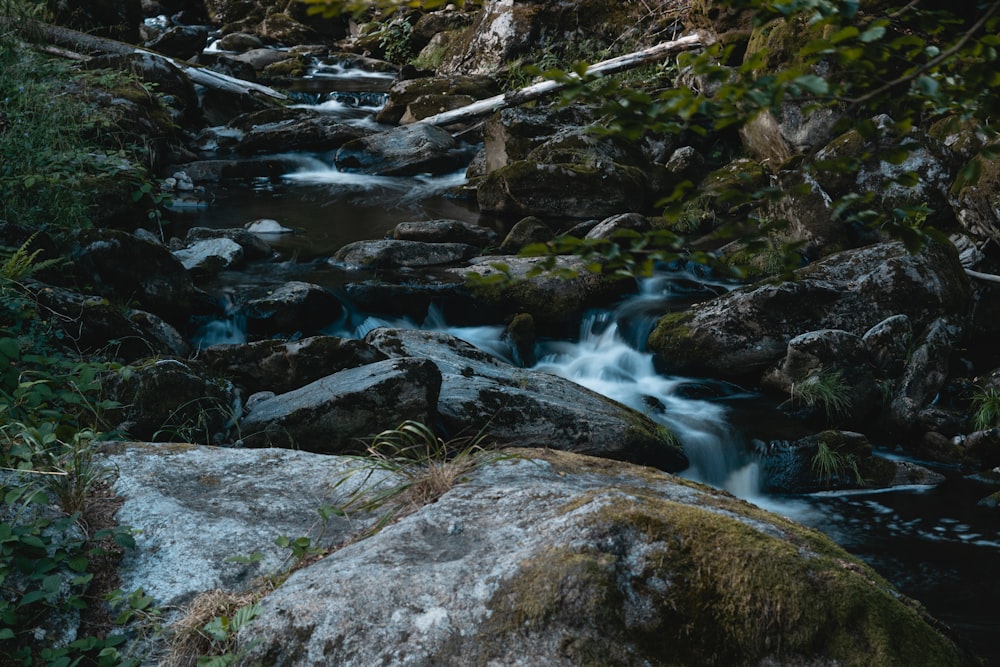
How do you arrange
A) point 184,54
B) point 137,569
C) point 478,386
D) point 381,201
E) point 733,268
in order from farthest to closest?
point 184,54 → point 381,201 → point 478,386 → point 137,569 → point 733,268

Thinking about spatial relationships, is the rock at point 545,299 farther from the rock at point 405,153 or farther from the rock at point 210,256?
the rock at point 405,153

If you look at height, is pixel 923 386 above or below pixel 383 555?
below

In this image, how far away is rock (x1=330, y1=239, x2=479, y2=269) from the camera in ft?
33.8

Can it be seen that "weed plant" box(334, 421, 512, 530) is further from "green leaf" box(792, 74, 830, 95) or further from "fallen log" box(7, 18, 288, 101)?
"fallen log" box(7, 18, 288, 101)

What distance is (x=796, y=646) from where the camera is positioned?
228 centimetres

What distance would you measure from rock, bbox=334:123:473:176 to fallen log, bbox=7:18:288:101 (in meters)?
3.49

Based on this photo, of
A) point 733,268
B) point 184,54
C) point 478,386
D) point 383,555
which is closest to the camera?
point 733,268

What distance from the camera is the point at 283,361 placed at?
6789mm

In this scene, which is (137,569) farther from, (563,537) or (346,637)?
(563,537)

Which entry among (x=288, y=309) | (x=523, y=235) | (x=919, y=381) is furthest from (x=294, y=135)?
(x=919, y=381)

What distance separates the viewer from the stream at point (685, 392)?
5477 mm

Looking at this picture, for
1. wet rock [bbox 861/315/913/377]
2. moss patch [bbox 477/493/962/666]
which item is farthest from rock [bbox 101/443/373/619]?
wet rock [bbox 861/315/913/377]

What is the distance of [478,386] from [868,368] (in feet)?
11.5

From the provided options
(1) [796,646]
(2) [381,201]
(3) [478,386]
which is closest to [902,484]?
(3) [478,386]
